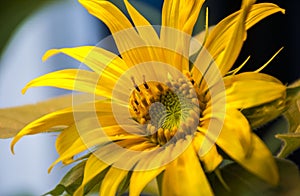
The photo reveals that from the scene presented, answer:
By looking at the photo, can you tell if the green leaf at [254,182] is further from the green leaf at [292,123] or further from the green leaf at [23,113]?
the green leaf at [23,113]

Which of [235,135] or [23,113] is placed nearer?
[235,135]

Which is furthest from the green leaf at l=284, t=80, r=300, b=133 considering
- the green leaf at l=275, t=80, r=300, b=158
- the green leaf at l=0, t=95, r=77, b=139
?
the green leaf at l=0, t=95, r=77, b=139

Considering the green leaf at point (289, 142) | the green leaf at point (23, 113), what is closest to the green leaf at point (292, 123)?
the green leaf at point (289, 142)

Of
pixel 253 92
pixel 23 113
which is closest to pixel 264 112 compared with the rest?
pixel 253 92

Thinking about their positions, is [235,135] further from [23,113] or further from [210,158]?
[23,113]

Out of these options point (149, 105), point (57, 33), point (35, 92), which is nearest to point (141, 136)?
point (149, 105)

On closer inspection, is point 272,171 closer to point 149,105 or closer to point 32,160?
point 149,105

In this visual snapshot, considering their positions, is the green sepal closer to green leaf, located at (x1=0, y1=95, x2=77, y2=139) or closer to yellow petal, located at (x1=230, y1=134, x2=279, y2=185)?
yellow petal, located at (x1=230, y1=134, x2=279, y2=185)
